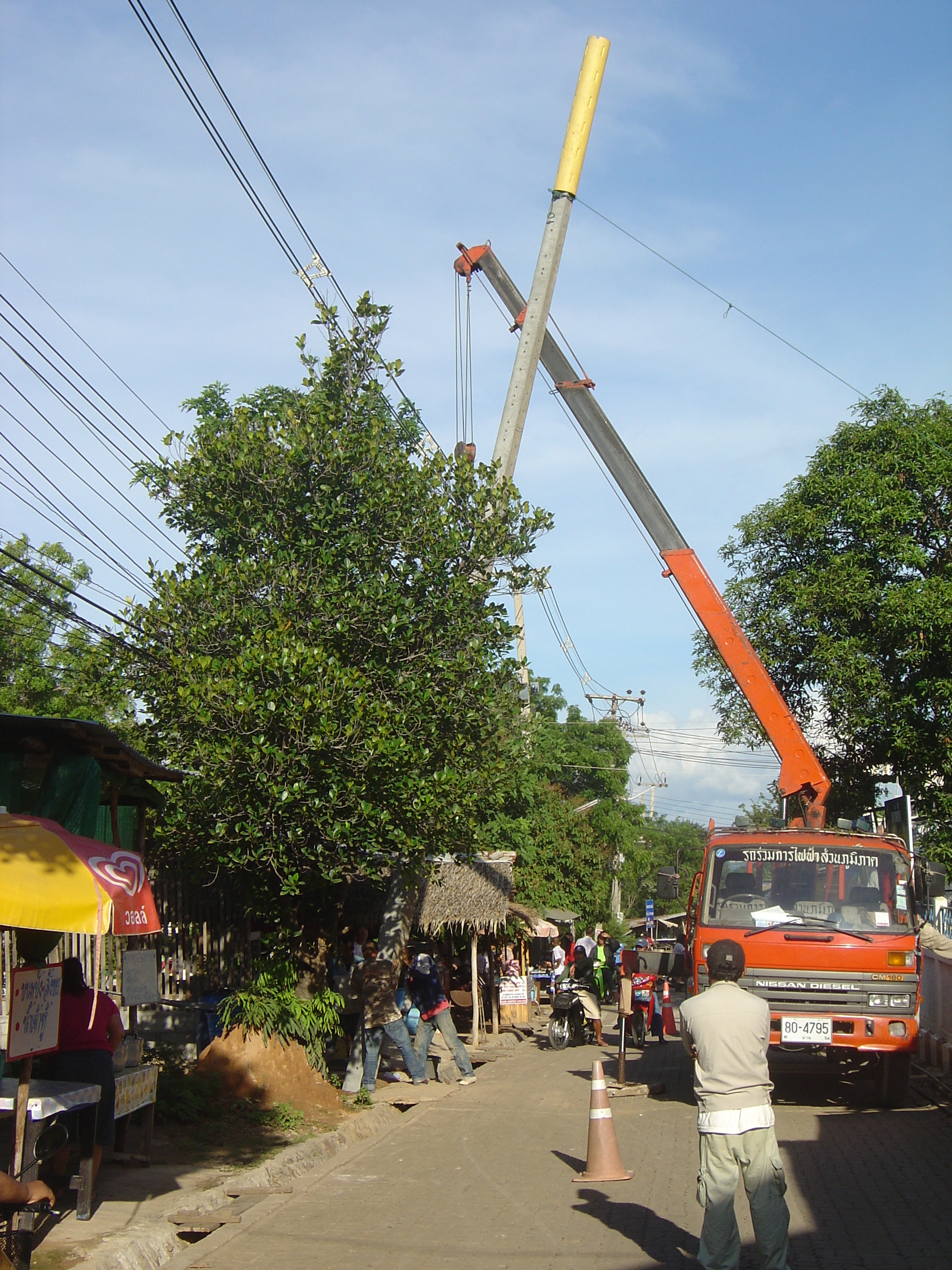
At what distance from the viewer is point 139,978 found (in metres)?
8.52

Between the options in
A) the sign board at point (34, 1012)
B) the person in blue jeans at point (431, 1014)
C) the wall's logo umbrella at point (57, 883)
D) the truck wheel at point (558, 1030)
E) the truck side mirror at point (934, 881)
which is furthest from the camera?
the truck wheel at point (558, 1030)

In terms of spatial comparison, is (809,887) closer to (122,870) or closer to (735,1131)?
(735,1131)

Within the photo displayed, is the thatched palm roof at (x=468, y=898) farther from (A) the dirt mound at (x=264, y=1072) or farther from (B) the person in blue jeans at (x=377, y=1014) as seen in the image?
(A) the dirt mound at (x=264, y=1072)

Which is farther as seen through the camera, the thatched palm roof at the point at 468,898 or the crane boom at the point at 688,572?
the thatched palm roof at the point at 468,898

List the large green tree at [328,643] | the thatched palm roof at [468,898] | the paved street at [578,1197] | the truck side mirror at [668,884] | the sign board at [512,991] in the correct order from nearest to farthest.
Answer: the paved street at [578,1197], the large green tree at [328,643], the truck side mirror at [668,884], the thatched palm roof at [468,898], the sign board at [512,991]

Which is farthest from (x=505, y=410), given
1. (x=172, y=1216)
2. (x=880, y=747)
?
(x=880, y=747)

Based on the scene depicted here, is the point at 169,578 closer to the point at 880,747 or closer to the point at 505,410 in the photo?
the point at 505,410

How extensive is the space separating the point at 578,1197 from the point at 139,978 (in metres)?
3.63

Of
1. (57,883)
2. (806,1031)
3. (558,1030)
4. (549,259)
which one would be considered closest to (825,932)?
(806,1031)

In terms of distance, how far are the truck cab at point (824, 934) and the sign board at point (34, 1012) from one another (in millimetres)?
6667

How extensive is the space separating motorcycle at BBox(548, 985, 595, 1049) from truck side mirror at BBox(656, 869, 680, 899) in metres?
7.74

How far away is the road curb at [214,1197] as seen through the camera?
616 cm

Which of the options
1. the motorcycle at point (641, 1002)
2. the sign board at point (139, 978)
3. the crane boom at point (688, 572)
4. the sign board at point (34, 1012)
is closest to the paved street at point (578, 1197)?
the sign board at point (34, 1012)

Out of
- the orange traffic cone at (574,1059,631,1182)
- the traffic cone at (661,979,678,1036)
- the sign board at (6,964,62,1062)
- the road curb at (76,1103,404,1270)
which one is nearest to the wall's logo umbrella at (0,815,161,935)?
the sign board at (6,964,62,1062)
